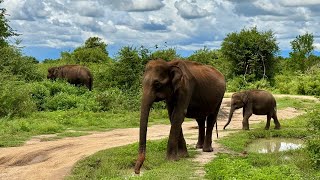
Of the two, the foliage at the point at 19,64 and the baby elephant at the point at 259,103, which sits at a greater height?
the foliage at the point at 19,64

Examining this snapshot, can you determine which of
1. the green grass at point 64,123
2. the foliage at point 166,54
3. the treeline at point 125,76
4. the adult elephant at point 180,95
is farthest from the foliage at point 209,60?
the adult elephant at point 180,95

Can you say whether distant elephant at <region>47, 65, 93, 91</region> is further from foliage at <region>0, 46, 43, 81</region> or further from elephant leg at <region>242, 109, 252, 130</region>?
elephant leg at <region>242, 109, 252, 130</region>

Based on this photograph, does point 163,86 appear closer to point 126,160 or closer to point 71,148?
point 126,160

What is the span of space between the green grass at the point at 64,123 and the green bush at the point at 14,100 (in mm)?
574

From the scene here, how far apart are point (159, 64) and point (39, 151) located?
468 cm

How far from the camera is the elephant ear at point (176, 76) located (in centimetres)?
1087

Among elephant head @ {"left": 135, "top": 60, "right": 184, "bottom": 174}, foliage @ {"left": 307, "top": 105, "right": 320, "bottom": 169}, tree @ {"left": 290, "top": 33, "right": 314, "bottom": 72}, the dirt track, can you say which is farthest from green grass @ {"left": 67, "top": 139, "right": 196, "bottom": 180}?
tree @ {"left": 290, "top": 33, "right": 314, "bottom": 72}

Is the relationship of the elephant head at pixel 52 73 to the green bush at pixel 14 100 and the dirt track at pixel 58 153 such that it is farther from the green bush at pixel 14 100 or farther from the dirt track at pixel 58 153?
the dirt track at pixel 58 153

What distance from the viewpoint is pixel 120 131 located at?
18406 mm

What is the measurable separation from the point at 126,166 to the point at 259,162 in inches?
128

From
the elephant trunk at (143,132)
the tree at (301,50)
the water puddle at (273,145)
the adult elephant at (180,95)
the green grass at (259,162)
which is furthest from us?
the tree at (301,50)

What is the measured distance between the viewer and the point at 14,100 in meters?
20.7

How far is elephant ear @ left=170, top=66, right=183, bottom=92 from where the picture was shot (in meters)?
10.9

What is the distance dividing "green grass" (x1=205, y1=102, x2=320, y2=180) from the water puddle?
256 mm
